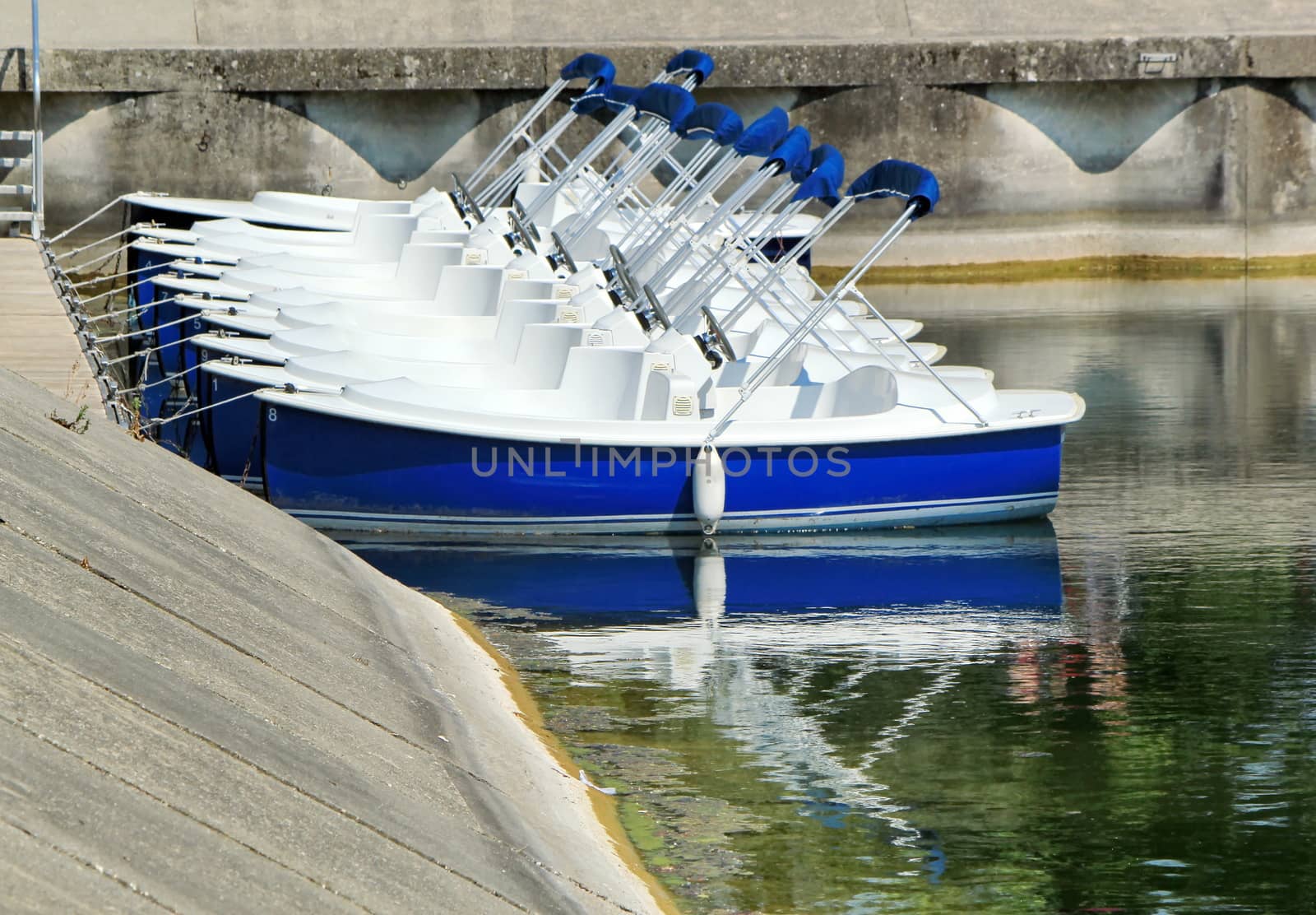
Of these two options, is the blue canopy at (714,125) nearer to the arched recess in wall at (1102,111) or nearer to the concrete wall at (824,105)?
the concrete wall at (824,105)

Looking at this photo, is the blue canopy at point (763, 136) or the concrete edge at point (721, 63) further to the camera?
the concrete edge at point (721, 63)

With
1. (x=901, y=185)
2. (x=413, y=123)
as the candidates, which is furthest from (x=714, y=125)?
(x=413, y=123)

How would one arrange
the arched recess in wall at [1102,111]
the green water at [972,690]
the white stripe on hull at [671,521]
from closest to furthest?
1. the green water at [972,690]
2. the white stripe on hull at [671,521]
3. the arched recess in wall at [1102,111]

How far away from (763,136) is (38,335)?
4.95 metres

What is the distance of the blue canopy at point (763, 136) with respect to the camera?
540 inches

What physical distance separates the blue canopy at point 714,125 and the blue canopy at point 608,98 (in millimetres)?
2618

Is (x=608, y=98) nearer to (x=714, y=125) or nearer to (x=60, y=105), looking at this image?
(x=714, y=125)

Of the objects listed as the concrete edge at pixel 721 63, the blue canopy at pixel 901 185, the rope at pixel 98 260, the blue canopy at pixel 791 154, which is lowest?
the rope at pixel 98 260

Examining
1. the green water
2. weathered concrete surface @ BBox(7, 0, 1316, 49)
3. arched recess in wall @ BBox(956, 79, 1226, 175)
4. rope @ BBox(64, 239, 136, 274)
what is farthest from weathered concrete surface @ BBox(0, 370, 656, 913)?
arched recess in wall @ BBox(956, 79, 1226, 175)

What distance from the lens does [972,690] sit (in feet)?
30.5

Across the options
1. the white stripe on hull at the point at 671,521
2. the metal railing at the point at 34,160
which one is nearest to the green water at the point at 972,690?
the white stripe on hull at the point at 671,521

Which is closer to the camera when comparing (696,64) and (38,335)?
(38,335)

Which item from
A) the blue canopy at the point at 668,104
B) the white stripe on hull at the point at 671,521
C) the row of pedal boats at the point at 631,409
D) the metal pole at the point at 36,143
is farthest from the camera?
the metal pole at the point at 36,143

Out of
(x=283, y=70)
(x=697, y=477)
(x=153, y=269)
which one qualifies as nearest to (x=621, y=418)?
(x=697, y=477)
